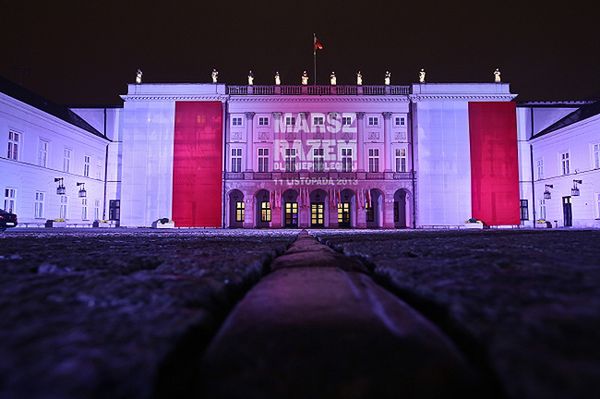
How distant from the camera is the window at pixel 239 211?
104ft

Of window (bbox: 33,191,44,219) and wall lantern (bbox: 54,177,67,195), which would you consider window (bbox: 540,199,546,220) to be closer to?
wall lantern (bbox: 54,177,67,195)

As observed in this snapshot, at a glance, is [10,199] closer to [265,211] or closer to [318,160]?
[265,211]

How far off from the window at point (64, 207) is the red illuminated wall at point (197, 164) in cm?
817

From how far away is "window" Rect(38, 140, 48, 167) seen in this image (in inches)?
1009

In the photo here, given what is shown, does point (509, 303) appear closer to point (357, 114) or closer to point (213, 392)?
point (213, 392)

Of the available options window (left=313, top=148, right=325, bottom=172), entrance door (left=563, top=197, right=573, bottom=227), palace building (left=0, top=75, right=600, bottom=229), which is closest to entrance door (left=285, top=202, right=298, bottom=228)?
palace building (left=0, top=75, right=600, bottom=229)

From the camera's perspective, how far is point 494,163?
28781 mm

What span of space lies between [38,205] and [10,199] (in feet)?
7.38

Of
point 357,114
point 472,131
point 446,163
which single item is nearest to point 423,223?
point 446,163

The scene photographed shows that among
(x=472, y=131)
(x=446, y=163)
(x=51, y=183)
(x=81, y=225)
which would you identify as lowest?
(x=81, y=225)

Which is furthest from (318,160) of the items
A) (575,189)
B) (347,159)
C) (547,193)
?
(575,189)

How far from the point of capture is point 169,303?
2.22 feet

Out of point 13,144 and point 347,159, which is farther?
point 347,159

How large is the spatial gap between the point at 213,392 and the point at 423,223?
30.0m
